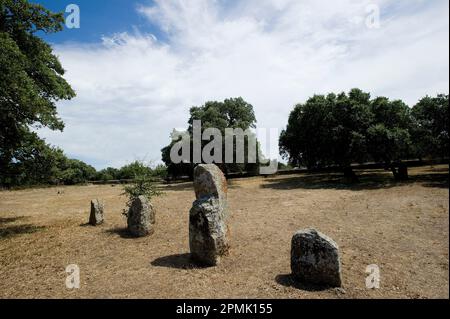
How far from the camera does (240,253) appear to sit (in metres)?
10.7

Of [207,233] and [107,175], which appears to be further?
[107,175]

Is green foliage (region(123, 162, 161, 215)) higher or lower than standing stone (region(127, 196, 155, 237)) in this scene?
higher

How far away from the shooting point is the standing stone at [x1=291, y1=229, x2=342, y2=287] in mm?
7840

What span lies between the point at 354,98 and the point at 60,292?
32.6 meters

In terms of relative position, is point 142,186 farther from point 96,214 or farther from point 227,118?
point 227,118

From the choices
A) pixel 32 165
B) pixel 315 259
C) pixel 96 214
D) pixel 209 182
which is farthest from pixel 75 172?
pixel 315 259

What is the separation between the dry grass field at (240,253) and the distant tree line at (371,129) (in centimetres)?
997


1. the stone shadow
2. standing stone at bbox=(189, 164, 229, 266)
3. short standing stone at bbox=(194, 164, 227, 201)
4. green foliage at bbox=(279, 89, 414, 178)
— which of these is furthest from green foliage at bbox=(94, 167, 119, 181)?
standing stone at bbox=(189, 164, 229, 266)

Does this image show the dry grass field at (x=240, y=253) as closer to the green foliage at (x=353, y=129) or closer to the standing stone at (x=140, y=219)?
the standing stone at (x=140, y=219)

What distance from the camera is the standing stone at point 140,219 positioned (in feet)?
43.8

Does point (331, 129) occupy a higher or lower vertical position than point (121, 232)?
higher

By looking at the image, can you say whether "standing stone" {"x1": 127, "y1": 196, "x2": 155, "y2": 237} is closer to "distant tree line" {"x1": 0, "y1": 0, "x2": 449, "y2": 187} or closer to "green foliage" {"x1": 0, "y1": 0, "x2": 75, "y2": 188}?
"distant tree line" {"x1": 0, "y1": 0, "x2": 449, "y2": 187}

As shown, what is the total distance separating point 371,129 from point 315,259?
24.0 metres

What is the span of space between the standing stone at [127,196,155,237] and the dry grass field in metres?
0.59
